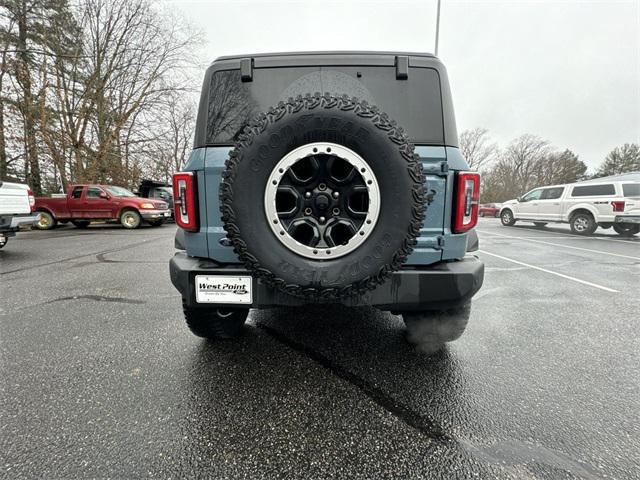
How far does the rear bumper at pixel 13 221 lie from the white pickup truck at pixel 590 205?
16491 mm

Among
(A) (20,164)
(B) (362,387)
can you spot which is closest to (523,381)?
(B) (362,387)

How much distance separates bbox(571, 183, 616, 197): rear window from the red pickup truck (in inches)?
654

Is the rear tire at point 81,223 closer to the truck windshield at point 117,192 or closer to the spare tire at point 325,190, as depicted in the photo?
the truck windshield at point 117,192

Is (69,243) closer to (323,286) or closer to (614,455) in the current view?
(323,286)

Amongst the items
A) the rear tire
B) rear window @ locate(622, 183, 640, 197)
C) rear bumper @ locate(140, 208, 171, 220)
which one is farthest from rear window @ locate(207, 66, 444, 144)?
the rear tire

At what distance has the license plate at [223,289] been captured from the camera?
1.72 m

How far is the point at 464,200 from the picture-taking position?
181 centimetres

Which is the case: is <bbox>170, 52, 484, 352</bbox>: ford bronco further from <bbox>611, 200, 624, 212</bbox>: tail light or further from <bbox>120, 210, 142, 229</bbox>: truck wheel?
<bbox>611, 200, 624, 212</bbox>: tail light

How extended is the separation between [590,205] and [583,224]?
786 millimetres

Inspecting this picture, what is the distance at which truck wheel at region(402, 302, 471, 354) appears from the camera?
217cm

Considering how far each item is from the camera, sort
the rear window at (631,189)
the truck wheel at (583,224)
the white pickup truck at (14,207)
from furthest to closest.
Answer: the truck wheel at (583,224) → the rear window at (631,189) → the white pickup truck at (14,207)

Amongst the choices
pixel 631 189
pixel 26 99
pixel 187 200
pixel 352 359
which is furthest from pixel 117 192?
pixel 631 189

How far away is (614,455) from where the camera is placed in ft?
4.52

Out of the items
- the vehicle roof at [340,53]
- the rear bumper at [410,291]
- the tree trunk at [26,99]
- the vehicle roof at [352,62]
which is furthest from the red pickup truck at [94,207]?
the rear bumper at [410,291]
